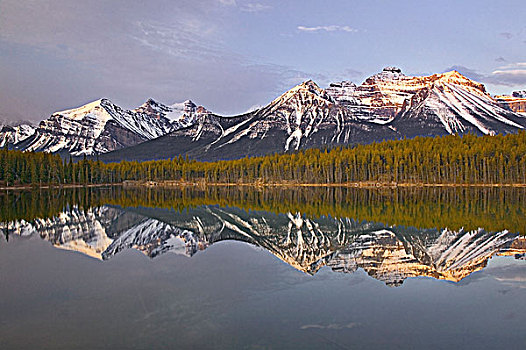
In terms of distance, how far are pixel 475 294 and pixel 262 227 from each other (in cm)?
2122

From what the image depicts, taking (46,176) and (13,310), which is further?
(46,176)

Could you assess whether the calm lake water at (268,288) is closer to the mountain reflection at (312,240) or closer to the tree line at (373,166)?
the mountain reflection at (312,240)

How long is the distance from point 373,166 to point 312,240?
99019mm

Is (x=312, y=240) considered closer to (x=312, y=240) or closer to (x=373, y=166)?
(x=312, y=240)

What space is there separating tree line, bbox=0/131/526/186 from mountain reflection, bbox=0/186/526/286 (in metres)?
80.9

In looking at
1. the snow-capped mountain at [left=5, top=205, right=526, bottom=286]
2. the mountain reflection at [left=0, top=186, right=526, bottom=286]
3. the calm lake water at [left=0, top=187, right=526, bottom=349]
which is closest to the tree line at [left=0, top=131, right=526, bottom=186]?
the mountain reflection at [left=0, top=186, right=526, bottom=286]

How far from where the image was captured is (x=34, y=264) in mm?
21266

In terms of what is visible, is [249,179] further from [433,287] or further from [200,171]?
[433,287]

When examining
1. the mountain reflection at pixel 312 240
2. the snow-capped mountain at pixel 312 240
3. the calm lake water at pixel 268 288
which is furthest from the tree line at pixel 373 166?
the calm lake water at pixel 268 288

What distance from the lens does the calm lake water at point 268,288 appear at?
11539 mm

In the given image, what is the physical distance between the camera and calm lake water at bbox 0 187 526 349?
454 inches

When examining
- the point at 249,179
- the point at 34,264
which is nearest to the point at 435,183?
the point at 249,179

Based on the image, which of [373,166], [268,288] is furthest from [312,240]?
[373,166]

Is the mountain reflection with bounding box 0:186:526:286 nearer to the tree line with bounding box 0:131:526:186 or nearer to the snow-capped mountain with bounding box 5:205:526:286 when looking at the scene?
the snow-capped mountain with bounding box 5:205:526:286
